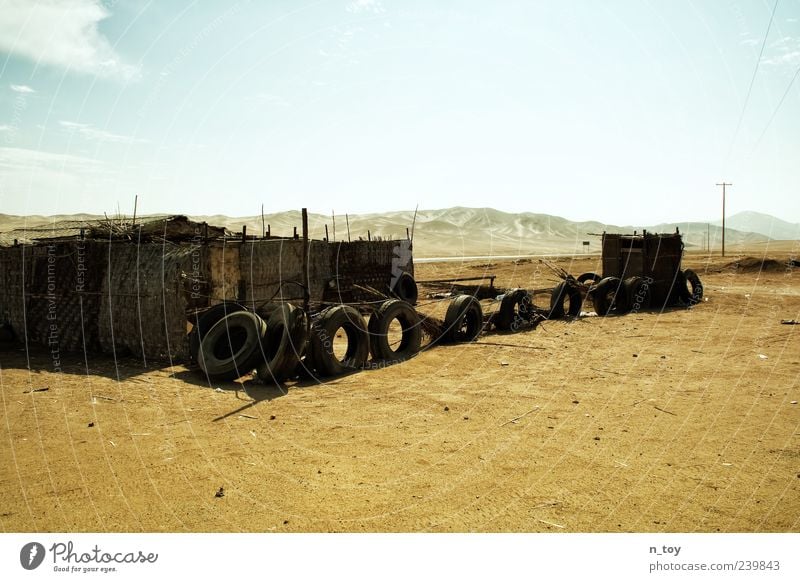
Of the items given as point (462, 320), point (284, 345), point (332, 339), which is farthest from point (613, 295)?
point (284, 345)

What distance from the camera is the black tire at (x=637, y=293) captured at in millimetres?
18469

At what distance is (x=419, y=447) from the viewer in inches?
243

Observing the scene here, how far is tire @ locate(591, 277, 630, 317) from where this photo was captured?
1780 centimetres

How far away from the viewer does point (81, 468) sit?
5.51 metres

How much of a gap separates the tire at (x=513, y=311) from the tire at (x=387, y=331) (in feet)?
11.1

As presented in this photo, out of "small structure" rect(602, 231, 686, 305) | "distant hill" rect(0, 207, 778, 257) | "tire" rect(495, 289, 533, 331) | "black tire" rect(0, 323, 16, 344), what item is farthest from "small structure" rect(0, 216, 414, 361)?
"distant hill" rect(0, 207, 778, 257)

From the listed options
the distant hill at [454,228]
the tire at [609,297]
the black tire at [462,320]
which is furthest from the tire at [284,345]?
the distant hill at [454,228]

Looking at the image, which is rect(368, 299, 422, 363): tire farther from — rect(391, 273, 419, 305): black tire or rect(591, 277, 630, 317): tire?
rect(391, 273, 419, 305): black tire

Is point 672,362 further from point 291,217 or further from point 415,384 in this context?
point 291,217

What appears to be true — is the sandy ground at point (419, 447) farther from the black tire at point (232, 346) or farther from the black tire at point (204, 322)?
the black tire at point (204, 322)

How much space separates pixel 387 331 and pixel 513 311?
5.04 metres

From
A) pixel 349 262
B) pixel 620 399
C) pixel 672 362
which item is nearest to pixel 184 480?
pixel 620 399

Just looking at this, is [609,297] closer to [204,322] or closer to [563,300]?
[563,300]
